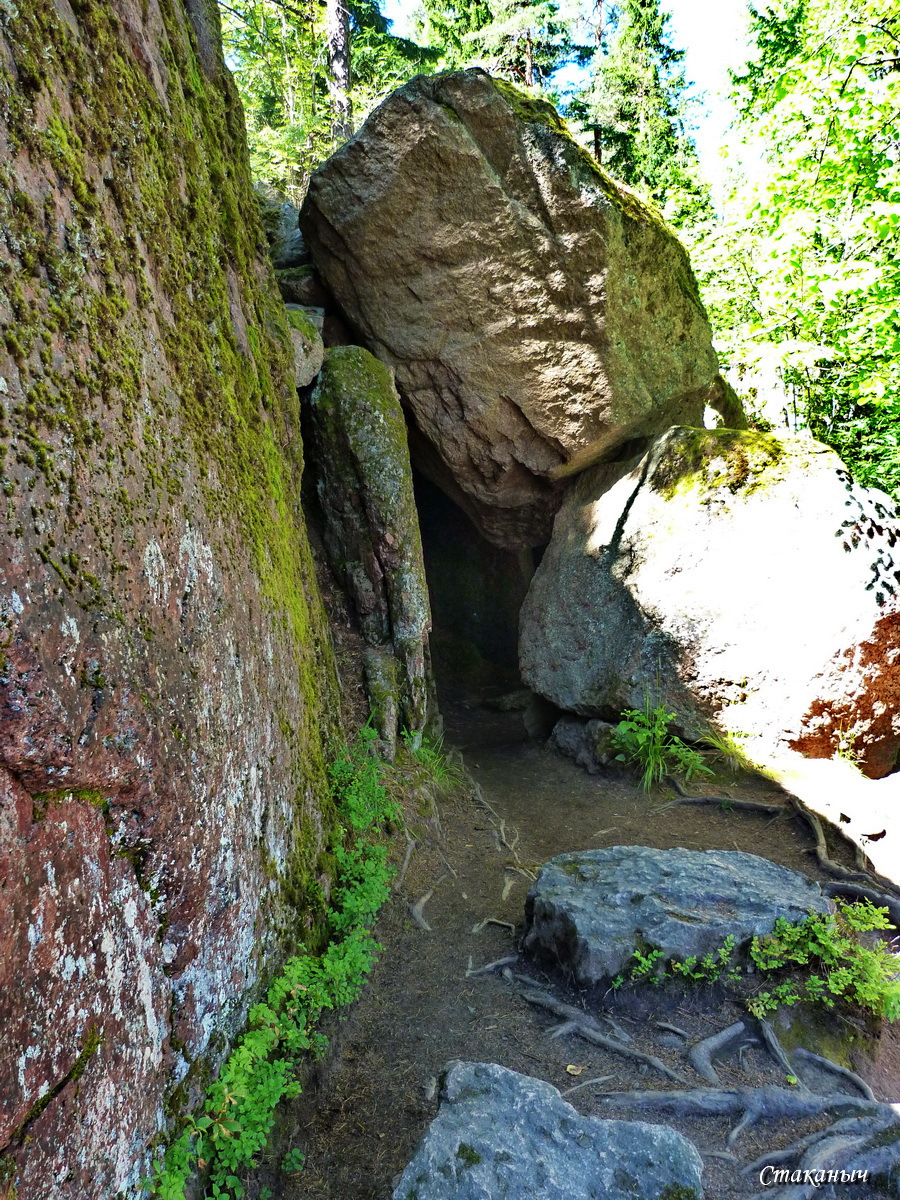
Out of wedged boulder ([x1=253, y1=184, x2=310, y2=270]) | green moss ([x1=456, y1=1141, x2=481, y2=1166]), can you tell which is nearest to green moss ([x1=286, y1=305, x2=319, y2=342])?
wedged boulder ([x1=253, y1=184, x2=310, y2=270])

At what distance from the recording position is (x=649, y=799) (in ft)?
18.7

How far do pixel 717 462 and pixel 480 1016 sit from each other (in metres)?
4.84

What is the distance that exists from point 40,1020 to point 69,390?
4.72ft

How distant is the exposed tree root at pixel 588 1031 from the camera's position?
2.99 metres

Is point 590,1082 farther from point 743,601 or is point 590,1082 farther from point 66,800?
point 743,601

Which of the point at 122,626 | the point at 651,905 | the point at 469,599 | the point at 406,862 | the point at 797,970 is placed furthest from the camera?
the point at 469,599

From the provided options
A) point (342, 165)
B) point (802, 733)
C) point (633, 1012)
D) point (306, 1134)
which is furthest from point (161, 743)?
point (342, 165)

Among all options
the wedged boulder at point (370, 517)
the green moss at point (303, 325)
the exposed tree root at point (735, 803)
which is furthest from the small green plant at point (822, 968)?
the green moss at point (303, 325)

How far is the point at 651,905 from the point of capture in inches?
140

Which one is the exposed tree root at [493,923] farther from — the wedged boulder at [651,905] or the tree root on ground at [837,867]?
the tree root on ground at [837,867]

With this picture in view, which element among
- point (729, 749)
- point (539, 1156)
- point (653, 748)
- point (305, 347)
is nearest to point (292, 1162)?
point (539, 1156)

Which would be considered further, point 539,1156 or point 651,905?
point 651,905

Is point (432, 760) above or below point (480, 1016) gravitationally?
above

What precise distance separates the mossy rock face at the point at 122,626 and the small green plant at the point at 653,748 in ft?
11.4
